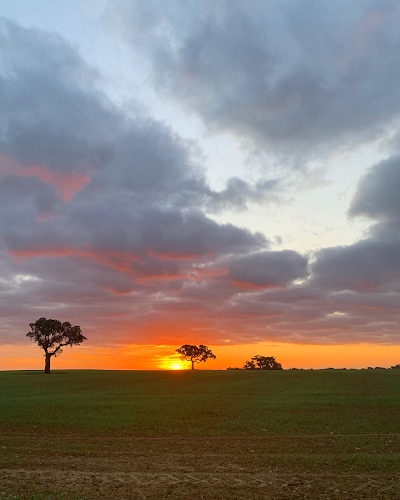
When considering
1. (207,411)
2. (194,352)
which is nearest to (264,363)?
(194,352)

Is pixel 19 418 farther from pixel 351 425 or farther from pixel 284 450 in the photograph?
pixel 351 425

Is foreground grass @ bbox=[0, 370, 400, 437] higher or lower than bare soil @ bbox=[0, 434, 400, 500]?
lower

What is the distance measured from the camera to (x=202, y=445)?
23.4 metres

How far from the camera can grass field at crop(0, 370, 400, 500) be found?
14453 mm

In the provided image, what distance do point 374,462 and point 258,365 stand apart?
Result: 152 m

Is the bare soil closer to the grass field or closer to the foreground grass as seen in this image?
the grass field

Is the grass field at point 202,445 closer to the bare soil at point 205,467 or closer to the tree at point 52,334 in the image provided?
the bare soil at point 205,467

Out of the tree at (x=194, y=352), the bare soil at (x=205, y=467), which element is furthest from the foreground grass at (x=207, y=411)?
the tree at (x=194, y=352)

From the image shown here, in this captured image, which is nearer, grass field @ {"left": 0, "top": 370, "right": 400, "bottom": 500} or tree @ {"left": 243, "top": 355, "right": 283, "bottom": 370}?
grass field @ {"left": 0, "top": 370, "right": 400, "bottom": 500}

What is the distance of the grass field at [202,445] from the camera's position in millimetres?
14453

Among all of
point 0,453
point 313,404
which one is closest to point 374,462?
point 0,453

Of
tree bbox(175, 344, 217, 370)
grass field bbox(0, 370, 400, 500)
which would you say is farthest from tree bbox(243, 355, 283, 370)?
grass field bbox(0, 370, 400, 500)

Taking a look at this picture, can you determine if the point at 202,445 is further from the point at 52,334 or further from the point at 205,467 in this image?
the point at 52,334

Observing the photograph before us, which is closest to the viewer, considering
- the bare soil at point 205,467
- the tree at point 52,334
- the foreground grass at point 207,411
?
the bare soil at point 205,467
